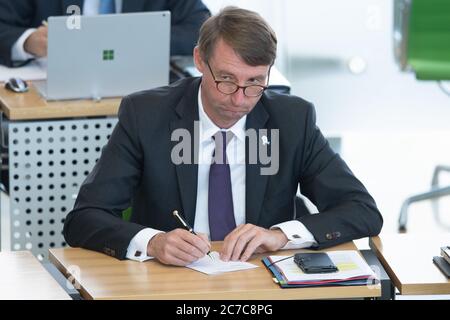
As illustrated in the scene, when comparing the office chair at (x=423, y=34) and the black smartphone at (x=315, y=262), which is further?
the office chair at (x=423, y=34)

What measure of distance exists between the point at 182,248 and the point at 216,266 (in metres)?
0.10

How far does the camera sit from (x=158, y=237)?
306cm

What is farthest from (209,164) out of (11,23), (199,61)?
(11,23)

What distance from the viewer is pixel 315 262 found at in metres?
2.97


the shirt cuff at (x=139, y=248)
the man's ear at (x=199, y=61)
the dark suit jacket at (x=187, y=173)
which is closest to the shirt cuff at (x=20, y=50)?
the dark suit jacket at (x=187, y=173)

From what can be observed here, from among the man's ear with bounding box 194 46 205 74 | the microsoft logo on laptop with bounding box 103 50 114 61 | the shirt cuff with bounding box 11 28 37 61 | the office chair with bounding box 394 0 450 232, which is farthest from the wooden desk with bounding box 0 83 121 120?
the office chair with bounding box 394 0 450 232

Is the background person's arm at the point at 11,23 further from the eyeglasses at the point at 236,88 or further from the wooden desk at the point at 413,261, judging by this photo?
the wooden desk at the point at 413,261

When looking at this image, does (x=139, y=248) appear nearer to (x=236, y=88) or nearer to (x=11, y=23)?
(x=236, y=88)

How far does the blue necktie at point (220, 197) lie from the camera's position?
341cm

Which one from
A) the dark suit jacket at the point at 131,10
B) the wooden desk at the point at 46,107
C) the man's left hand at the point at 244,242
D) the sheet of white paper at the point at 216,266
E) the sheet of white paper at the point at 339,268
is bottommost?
the sheet of white paper at the point at 216,266

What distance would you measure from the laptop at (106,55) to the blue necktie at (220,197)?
3.52ft

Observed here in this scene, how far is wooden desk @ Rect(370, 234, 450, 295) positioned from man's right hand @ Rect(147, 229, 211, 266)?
495 millimetres
